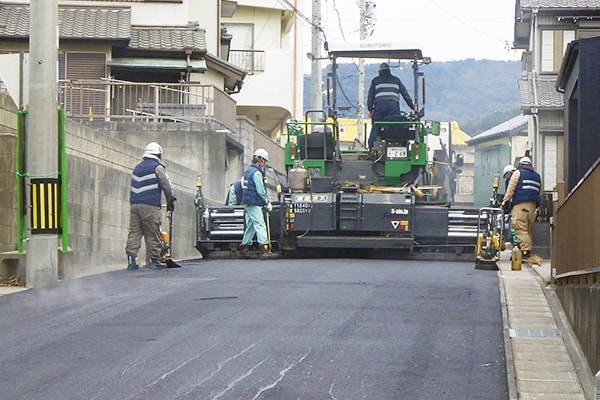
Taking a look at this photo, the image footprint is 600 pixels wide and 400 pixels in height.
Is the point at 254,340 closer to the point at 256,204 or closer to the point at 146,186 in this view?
the point at 146,186

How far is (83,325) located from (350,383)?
317cm

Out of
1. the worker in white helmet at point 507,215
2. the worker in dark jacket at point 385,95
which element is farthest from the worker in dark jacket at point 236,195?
the worker in white helmet at point 507,215

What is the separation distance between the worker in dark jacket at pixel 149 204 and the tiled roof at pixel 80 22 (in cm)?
1446

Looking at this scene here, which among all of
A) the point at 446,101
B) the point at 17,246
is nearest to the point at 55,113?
the point at 17,246

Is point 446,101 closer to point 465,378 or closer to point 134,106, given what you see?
point 134,106

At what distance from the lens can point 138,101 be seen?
1173 inches

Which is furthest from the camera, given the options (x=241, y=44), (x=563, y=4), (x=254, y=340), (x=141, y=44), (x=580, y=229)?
(x=241, y=44)

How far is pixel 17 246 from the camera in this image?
46.3 feet

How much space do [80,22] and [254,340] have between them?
2428 cm

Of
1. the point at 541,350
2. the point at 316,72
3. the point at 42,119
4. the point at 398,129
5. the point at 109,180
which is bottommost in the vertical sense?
the point at 541,350

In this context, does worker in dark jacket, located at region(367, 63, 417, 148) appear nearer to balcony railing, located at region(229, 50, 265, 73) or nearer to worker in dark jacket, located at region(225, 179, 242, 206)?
worker in dark jacket, located at region(225, 179, 242, 206)

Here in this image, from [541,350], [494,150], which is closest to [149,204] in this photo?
[541,350]

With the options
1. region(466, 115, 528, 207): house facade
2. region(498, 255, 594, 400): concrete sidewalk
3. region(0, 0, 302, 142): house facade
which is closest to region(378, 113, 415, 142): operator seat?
region(498, 255, 594, 400): concrete sidewalk

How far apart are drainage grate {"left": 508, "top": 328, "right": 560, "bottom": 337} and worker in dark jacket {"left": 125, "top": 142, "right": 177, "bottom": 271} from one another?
785 cm
